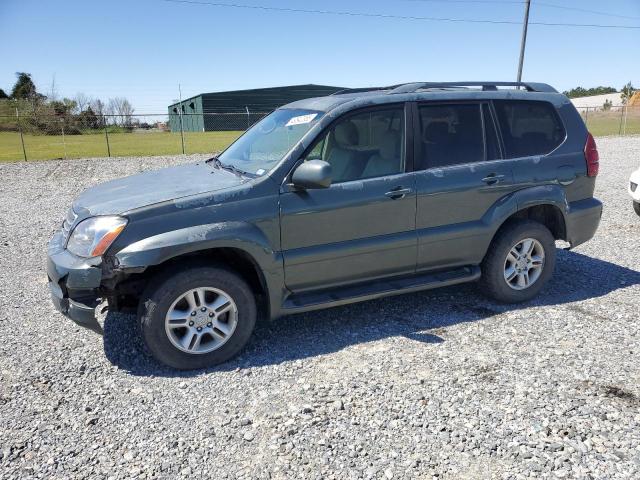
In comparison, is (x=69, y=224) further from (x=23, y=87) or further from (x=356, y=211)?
(x=23, y=87)

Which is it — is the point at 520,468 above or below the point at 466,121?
below

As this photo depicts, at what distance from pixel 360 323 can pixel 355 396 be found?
112cm

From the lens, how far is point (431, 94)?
4195 mm

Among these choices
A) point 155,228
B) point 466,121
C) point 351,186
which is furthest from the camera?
point 466,121

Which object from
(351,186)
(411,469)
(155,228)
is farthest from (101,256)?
(411,469)

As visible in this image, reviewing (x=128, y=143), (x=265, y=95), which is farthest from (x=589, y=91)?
(x=128, y=143)

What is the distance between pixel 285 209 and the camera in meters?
3.58

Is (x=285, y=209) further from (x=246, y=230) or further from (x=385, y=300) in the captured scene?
(x=385, y=300)

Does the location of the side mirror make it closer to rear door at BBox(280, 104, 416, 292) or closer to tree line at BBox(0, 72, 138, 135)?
rear door at BBox(280, 104, 416, 292)

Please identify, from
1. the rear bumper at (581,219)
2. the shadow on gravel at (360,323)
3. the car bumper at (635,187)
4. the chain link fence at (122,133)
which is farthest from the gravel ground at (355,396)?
the chain link fence at (122,133)

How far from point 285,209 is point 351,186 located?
1.86 ft

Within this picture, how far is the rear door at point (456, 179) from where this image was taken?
4090 millimetres

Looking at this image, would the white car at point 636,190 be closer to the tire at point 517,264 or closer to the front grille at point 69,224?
the tire at point 517,264

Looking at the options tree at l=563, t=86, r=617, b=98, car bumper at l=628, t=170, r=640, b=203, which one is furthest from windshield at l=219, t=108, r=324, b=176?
tree at l=563, t=86, r=617, b=98
